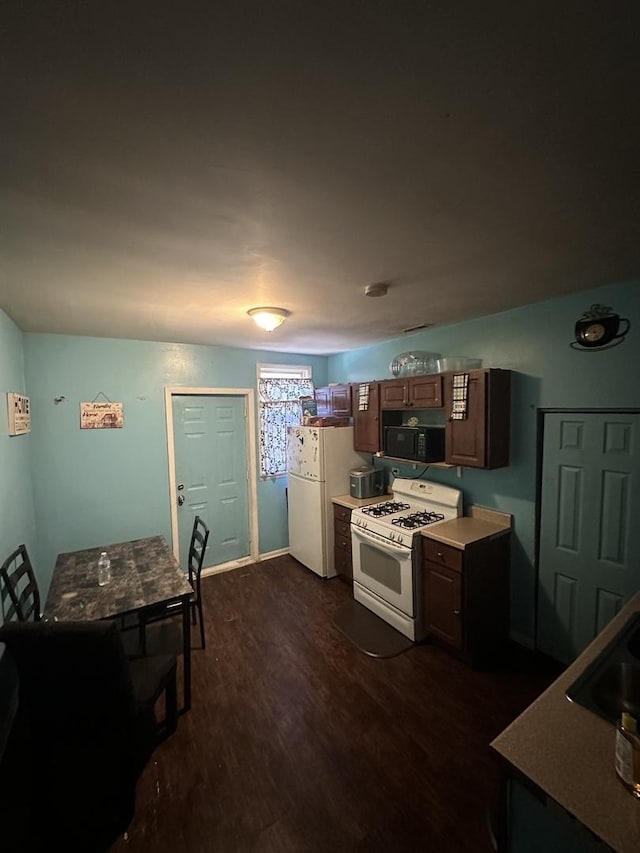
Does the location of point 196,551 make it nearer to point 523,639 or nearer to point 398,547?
point 398,547

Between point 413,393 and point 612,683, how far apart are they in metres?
2.15

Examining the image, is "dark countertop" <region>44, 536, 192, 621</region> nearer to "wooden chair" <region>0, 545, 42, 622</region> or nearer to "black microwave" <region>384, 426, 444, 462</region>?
"wooden chair" <region>0, 545, 42, 622</region>

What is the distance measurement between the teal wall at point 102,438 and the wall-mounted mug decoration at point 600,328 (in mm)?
3200

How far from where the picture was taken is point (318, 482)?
358cm

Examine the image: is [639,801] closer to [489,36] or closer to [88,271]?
[489,36]

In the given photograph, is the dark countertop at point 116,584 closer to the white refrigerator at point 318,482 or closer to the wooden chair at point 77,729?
the wooden chair at point 77,729

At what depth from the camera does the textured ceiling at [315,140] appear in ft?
2.00

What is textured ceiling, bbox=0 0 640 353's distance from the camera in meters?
0.61

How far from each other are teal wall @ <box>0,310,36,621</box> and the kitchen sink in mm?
2900

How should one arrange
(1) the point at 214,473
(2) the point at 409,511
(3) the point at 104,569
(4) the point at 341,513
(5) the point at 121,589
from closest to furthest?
1. (5) the point at 121,589
2. (3) the point at 104,569
3. (2) the point at 409,511
4. (4) the point at 341,513
5. (1) the point at 214,473

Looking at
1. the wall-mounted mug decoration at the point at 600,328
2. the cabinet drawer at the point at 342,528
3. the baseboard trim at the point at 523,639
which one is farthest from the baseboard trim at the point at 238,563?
the wall-mounted mug decoration at the point at 600,328

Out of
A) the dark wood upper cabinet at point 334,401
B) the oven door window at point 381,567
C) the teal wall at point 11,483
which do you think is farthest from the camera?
the dark wood upper cabinet at point 334,401

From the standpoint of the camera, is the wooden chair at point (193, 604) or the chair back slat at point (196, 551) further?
the chair back slat at point (196, 551)

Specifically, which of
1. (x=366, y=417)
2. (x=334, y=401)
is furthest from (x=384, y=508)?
(x=334, y=401)
